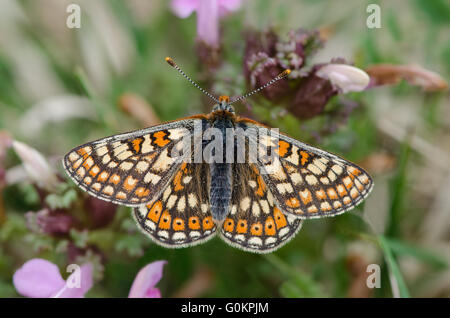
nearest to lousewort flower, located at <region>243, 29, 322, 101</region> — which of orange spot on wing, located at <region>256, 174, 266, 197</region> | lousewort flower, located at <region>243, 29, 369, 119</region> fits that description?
lousewort flower, located at <region>243, 29, 369, 119</region>

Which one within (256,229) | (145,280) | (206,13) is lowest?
(145,280)

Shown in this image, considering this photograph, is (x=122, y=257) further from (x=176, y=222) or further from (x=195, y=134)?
(x=195, y=134)

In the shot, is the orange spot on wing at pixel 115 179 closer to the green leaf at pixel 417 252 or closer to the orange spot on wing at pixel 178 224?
the orange spot on wing at pixel 178 224

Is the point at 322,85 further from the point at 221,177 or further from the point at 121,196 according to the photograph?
the point at 121,196

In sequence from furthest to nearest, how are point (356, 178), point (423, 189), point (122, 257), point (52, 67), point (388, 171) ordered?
point (52, 67), point (423, 189), point (388, 171), point (122, 257), point (356, 178)

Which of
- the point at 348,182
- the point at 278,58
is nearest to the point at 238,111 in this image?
the point at 278,58

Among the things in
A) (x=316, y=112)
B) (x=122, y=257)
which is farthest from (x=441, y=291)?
(x=122, y=257)

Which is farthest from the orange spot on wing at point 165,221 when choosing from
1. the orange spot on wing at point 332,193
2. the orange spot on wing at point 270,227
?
the orange spot on wing at point 332,193
